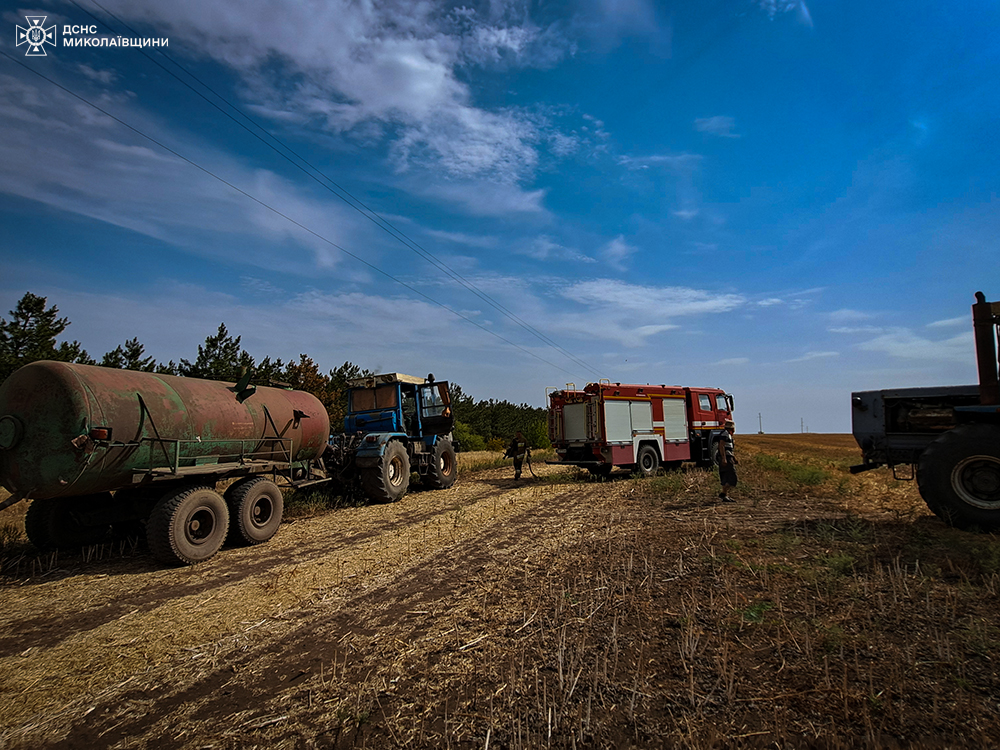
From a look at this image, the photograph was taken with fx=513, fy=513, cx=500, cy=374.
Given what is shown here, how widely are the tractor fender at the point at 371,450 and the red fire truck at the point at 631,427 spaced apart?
591 centimetres

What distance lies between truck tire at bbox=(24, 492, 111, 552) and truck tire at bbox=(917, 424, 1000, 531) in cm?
1177

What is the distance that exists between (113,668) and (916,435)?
10.5 m

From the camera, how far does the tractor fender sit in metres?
11.4

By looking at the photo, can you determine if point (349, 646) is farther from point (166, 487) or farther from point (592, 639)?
point (166, 487)

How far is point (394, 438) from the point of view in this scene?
12523 mm

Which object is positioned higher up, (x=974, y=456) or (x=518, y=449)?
(x=974, y=456)

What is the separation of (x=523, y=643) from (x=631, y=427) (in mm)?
12409

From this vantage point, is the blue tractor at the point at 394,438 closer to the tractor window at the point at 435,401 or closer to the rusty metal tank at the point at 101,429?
the tractor window at the point at 435,401

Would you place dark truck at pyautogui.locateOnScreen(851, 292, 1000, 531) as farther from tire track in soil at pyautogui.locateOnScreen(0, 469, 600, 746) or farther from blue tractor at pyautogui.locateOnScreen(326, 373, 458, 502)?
blue tractor at pyautogui.locateOnScreen(326, 373, 458, 502)

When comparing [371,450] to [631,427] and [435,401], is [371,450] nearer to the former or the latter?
[435,401]

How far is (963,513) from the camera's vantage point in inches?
261

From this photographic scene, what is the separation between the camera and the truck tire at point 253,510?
802 cm

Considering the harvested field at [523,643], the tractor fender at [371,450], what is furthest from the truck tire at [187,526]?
the tractor fender at [371,450]

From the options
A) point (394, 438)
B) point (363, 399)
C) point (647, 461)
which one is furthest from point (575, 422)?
point (363, 399)
